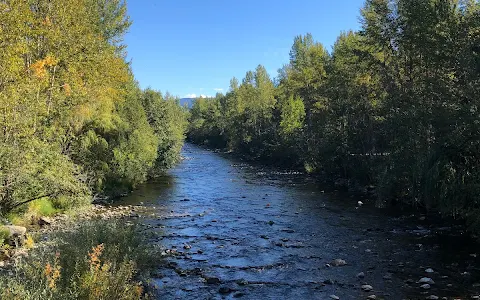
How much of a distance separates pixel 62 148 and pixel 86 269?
53.7ft

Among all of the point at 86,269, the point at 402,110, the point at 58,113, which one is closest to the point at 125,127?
the point at 58,113

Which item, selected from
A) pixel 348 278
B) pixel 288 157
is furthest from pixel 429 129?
pixel 288 157

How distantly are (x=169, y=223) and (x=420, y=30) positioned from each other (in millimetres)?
19831

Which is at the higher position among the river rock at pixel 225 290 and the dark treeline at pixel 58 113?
the dark treeline at pixel 58 113

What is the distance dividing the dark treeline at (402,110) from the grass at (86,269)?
1392 centimetres

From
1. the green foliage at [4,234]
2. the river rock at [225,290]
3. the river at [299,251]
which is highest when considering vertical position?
the green foliage at [4,234]

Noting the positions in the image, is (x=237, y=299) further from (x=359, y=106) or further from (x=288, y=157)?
(x=288, y=157)

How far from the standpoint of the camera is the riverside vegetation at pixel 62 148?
28.6ft

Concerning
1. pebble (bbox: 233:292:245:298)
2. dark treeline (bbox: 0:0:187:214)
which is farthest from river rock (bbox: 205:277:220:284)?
dark treeline (bbox: 0:0:187:214)

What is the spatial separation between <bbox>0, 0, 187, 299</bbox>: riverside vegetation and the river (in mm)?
2947

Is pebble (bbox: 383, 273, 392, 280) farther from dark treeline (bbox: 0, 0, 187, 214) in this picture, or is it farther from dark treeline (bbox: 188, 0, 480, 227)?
dark treeline (bbox: 0, 0, 187, 214)

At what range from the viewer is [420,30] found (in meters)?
24.5

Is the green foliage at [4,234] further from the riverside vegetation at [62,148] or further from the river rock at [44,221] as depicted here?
the river rock at [44,221]

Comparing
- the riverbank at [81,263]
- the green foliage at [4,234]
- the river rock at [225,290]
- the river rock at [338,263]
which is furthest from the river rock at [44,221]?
the river rock at [338,263]
